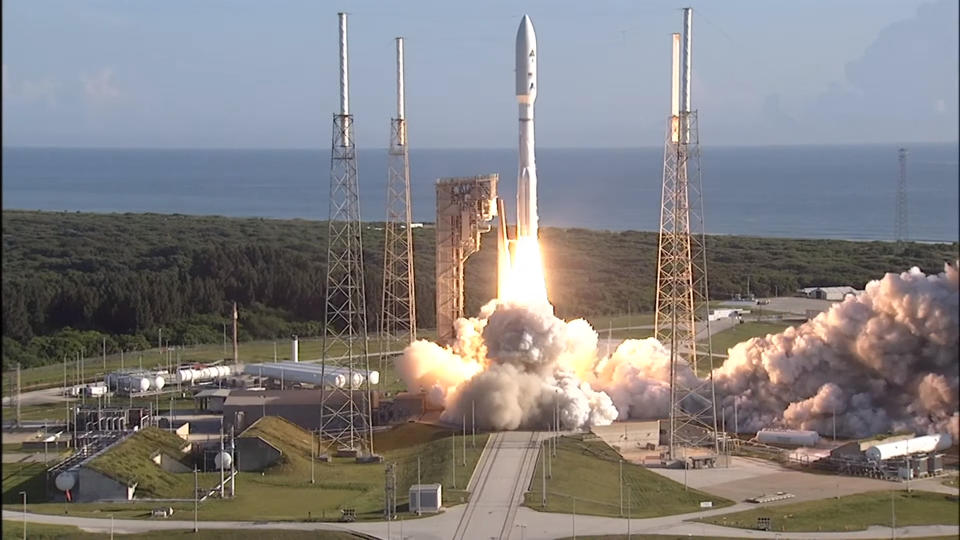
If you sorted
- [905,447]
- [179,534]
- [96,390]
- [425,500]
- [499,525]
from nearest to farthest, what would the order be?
[179,534], [499,525], [425,500], [905,447], [96,390]

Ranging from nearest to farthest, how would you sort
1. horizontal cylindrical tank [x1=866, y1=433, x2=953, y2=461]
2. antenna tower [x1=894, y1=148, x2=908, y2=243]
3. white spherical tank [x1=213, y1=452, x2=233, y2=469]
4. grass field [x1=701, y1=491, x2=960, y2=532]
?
grass field [x1=701, y1=491, x2=960, y2=532] → horizontal cylindrical tank [x1=866, y1=433, x2=953, y2=461] → white spherical tank [x1=213, y1=452, x2=233, y2=469] → antenna tower [x1=894, y1=148, x2=908, y2=243]

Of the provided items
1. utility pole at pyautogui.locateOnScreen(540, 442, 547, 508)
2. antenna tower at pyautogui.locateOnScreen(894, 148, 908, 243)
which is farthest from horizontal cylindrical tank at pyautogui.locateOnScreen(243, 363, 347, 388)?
antenna tower at pyautogui.locateOnScreen(894, 148, 908, 243)

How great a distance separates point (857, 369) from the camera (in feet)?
134

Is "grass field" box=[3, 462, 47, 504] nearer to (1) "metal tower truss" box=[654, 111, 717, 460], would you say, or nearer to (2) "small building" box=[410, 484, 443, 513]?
(2) "small building" box=[410, 484, 443, 513]

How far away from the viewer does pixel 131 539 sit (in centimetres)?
3005

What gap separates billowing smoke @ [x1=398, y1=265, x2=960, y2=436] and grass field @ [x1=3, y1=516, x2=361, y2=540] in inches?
462

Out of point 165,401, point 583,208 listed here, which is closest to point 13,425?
point 165,401

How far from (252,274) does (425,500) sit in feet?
142

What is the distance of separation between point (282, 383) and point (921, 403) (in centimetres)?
2300

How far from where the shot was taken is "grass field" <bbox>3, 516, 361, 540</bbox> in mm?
29922

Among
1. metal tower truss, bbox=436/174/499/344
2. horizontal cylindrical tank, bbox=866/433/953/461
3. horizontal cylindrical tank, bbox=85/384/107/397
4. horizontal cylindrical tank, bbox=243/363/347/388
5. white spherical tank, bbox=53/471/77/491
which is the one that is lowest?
white spherical tank, bbox=53/471/77/491

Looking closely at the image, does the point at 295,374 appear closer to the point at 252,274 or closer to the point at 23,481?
the point at 23,481

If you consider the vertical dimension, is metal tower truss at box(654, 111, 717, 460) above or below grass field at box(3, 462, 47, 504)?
above

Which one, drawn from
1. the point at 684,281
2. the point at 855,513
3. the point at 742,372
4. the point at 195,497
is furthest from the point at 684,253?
the point at 195,497
